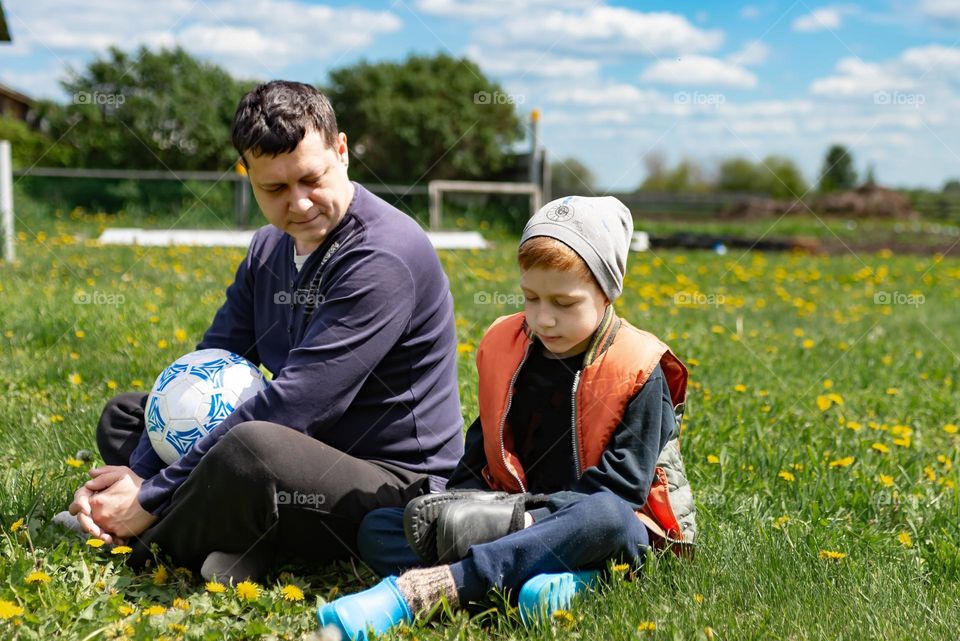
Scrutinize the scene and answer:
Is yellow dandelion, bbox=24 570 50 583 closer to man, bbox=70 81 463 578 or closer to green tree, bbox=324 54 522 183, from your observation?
man, bbox=70 81 463 578

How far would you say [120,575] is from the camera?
262cm

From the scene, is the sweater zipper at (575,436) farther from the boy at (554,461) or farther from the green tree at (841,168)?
the green tree at (841,168)

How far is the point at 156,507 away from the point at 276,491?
0.38 metres

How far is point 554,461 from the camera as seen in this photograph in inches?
106

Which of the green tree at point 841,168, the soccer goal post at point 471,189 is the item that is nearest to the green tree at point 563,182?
the soccer goal post at point 471,189

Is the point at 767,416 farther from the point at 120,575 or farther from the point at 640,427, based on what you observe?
the point at 120,575

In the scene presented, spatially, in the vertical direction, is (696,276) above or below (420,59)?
below

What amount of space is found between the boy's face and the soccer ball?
0.98 meters

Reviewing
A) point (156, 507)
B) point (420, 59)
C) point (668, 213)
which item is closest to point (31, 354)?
point (156, 507)

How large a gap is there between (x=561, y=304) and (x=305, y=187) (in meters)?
0.81

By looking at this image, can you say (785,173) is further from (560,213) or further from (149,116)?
(560,213)

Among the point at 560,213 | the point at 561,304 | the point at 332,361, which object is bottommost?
the point at 332,361

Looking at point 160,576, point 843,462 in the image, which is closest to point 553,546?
point 160,576

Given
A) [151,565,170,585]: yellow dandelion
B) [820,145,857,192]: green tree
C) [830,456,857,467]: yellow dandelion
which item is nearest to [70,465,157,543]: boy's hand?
[151,565,170,585]: yellow dandelion
